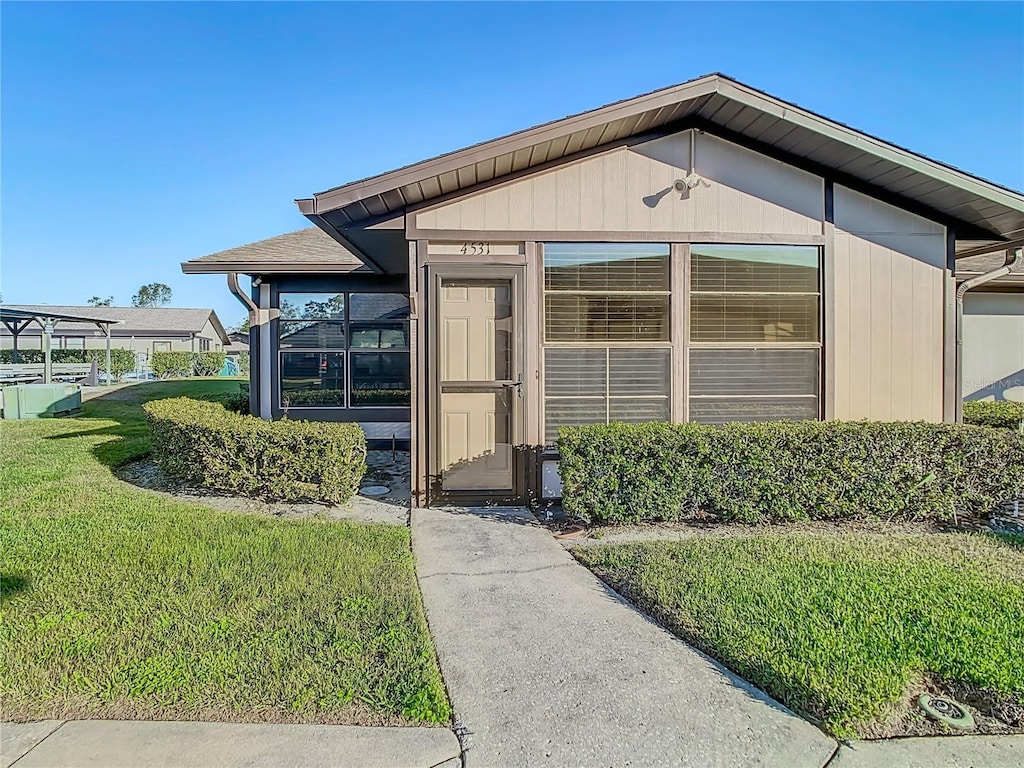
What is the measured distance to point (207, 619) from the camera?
3219mm

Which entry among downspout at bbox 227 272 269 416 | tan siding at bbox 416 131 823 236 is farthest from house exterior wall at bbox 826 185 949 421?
downspout at bbox 227 272 269 416

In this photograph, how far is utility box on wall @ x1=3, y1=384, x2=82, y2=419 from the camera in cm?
1354

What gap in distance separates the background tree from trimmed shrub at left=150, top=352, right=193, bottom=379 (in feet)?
242

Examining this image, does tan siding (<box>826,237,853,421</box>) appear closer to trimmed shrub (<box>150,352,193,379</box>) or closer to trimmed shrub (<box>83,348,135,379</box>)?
trimmed shrub (<box>83,348,135,379</box>)

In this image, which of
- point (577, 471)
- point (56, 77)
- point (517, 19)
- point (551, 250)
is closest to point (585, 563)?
point (577, 471)

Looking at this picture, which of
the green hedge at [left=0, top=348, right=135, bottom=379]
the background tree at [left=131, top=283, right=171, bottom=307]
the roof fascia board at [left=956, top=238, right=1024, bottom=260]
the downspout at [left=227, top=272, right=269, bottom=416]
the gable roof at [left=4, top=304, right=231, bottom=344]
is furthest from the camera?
the background tree at [left=131, top=283, right=171, bottom=307]

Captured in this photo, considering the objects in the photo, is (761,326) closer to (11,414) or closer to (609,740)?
(609,740)

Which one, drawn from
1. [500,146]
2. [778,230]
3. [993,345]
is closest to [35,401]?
[500,146]

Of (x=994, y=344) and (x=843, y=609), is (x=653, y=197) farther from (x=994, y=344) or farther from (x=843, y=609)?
(x=994, y=344)

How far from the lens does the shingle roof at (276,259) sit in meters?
8.99

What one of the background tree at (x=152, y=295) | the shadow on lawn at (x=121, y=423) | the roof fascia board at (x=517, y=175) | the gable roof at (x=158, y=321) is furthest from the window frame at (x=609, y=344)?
the background tree at (x=152, y=295)

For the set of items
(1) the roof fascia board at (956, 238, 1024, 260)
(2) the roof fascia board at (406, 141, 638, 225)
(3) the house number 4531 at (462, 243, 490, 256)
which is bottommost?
(3) the house number 4531 at (462, 243, 490, 256)

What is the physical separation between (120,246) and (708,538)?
28224 millimetres

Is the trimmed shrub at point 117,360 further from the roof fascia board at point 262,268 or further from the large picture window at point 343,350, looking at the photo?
the roof fascia board at point 262,268
